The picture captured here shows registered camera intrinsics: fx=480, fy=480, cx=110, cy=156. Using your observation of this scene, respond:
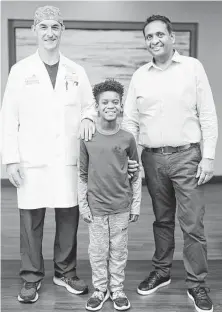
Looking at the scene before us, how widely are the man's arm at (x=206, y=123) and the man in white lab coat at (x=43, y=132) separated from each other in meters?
0.56

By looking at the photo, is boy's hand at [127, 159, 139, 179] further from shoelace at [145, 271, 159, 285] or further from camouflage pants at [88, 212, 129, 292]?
shoelace at [145, 271, 159, 285]

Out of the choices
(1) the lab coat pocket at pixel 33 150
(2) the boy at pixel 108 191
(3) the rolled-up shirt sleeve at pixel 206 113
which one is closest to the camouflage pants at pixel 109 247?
(2) the boy at pixel 108 191

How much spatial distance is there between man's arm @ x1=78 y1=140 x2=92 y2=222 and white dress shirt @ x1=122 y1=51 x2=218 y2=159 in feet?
1.15

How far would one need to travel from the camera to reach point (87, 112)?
2508 mm

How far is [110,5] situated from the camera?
19.0ft

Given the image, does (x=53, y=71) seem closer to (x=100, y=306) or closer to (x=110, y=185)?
(x=110, y=185)

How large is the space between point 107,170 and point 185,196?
0.43 meters

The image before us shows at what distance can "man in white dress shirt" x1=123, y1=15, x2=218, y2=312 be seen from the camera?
2.38 m

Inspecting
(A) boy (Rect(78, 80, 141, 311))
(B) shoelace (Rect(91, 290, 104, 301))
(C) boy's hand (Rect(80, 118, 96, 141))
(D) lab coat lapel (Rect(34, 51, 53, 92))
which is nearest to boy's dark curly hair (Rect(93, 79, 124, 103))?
(A) boy (Rect(78, 80, 141, 311))

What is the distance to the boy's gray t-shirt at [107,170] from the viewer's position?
2326 mm

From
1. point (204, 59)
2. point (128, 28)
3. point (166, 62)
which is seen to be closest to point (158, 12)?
point (128, 28)

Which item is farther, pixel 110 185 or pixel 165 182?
pixel 165 182

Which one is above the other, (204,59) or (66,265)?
(204,59)

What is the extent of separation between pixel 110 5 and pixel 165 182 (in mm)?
3816
